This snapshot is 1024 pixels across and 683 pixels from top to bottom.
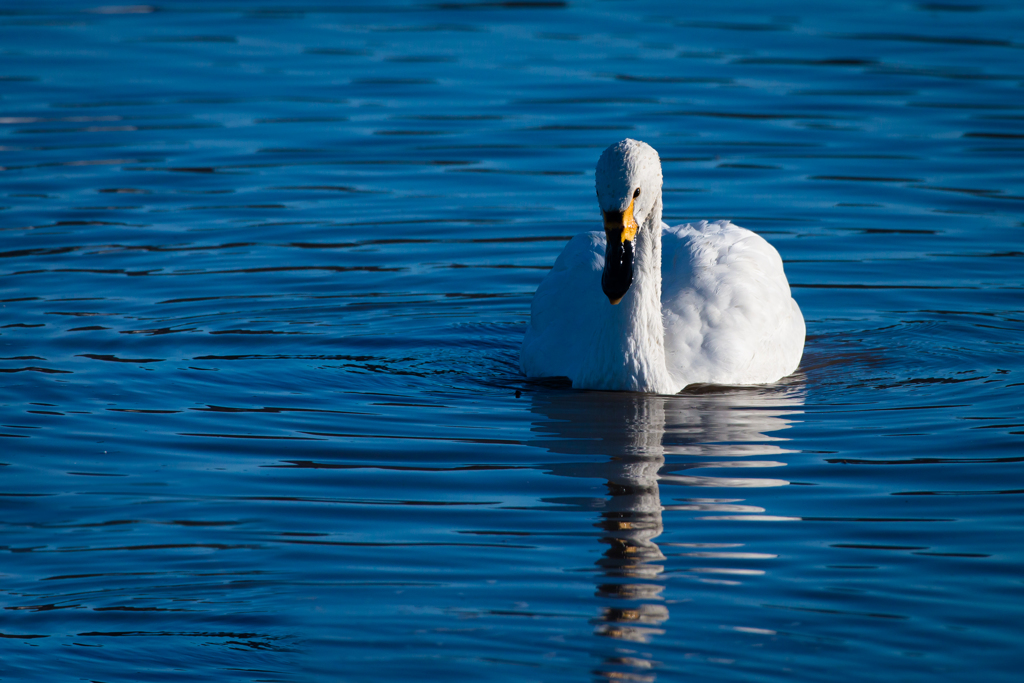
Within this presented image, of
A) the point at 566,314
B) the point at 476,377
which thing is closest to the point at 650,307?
the point at 566,314

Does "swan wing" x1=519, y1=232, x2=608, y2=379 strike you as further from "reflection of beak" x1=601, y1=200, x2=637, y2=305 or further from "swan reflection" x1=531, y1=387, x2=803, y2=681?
"reflection of beak" x1=601, y1=200, x2=637, y2=305

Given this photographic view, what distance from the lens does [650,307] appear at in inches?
368

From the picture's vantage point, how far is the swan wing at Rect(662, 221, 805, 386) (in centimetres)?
946

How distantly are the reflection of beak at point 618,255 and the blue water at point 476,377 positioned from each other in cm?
81

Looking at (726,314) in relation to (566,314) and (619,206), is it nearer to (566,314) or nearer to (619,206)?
(566,314)

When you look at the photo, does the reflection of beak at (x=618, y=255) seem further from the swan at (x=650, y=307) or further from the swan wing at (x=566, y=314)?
the swan wing at (x=566, y=314)

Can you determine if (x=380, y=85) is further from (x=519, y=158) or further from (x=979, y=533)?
(x=979, y=533)

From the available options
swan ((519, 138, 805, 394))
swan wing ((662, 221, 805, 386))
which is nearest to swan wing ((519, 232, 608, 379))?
swan ((519, 138, 805, 394))

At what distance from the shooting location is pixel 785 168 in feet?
49.3

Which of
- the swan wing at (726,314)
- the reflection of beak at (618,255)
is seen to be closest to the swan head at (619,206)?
the reflection of beak at (618,255)

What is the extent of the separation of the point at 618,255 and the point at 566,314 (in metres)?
1.35

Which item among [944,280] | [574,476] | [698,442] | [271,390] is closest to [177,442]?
[271,390]

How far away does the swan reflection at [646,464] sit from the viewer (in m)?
6.01

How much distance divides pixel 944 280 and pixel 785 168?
11.7ft
